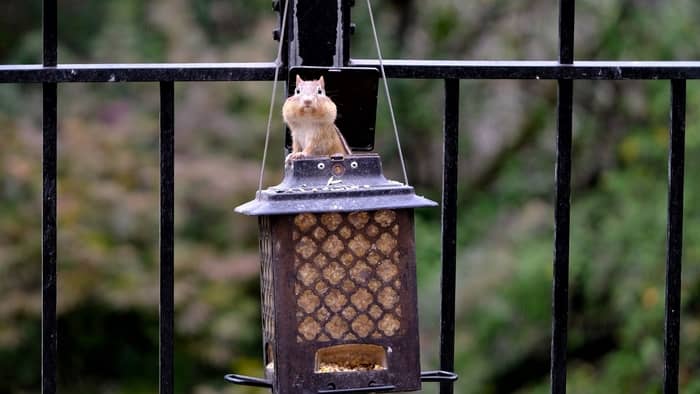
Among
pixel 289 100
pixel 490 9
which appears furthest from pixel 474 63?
pixel 490 9

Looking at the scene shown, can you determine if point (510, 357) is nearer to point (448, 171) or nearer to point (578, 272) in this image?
point (578, 272)

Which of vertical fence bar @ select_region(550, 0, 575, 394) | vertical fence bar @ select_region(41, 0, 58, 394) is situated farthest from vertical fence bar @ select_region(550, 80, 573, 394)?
→ vertical fence bar @ select_region(41, 0, 58, 394)

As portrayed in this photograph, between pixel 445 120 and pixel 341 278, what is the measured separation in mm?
367

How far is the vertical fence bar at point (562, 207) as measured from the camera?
1.73m

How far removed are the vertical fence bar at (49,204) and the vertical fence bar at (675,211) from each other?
968 millimetres

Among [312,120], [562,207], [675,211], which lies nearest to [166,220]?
[312,120]

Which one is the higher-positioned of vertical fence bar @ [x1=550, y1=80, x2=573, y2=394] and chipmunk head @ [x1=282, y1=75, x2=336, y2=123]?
chipmunk head @ [x1=282, y1=75, x2=336, y2=123]

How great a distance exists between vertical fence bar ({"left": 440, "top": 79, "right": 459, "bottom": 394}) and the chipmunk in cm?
24

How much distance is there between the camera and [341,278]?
1.49 meters

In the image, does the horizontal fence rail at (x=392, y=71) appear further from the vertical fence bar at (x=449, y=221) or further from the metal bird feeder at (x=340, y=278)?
the metal bird feeder at (x=340, y=278)

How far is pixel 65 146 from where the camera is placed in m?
5.27

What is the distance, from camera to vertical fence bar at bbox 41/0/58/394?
160 centimetres

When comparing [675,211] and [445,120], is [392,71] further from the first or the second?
[675,211]

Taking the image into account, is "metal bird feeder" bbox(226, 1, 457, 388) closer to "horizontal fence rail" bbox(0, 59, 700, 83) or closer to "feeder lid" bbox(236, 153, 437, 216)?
"feeder lid" bbox(236, 153, 437, 216)
